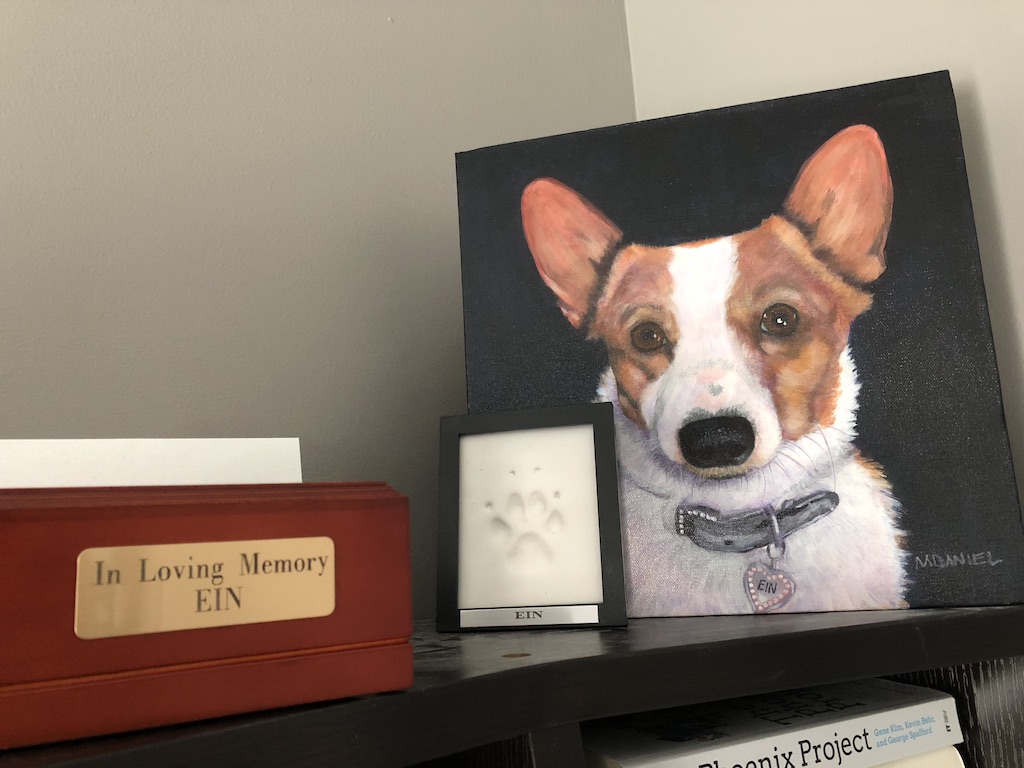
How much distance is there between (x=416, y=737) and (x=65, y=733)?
0.61 feet

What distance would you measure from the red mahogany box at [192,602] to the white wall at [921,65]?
2.40 ft

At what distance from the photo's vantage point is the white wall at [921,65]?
90 centimetres

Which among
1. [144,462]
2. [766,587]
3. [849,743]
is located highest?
[144,462]

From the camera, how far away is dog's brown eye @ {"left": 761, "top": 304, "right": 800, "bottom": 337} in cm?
82

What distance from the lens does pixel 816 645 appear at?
64 cm

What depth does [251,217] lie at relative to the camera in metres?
0.98

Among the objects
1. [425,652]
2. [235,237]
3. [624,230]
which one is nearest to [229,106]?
[235,237]

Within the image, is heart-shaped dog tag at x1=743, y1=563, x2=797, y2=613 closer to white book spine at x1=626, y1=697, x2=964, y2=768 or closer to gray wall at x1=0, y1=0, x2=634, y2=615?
white book spine at x1=626, y1=697, x2=964, y2=768

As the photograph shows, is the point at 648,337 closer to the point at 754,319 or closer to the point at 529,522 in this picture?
the point at 754,319

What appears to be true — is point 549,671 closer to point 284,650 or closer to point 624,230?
point 284,650

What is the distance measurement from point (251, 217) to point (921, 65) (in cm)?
80

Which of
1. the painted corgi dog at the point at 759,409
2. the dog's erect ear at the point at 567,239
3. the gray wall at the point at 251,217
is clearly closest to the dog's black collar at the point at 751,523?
the painted corgi dog at the point at 759,409

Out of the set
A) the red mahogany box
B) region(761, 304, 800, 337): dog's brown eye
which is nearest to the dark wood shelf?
the red mahogany box
